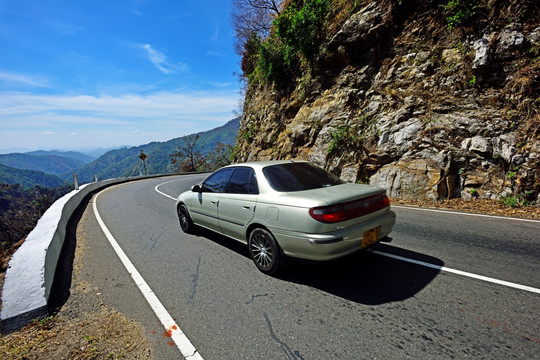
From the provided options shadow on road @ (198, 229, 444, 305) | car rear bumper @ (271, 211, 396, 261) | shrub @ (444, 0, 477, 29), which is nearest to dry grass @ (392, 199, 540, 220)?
shadow on road @ (198, 229, 444, 305)

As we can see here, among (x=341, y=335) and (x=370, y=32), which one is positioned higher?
(x=370, y=32)

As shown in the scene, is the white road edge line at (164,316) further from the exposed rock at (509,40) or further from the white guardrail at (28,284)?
the exposed rock at (509,40)

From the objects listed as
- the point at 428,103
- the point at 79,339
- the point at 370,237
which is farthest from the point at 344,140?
the point at 79,339

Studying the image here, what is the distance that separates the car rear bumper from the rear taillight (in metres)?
0.14

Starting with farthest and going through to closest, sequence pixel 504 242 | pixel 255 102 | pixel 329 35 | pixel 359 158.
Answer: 1. pixel 255 102
2. pixel 329 35
3. pixel 359 158
4. pixel 504 242

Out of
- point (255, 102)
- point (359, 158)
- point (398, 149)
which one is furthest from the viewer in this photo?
point (255, 102)

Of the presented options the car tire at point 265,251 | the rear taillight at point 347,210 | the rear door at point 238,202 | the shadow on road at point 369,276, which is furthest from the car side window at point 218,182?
the rear taillight at point 347,210

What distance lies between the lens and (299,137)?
13.3 meters

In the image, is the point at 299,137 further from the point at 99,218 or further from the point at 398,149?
the point at 99,218

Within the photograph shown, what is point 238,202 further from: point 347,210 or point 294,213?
point 347,210

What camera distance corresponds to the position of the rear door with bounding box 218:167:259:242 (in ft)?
12.6

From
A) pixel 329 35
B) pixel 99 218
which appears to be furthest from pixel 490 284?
pixel 329 35

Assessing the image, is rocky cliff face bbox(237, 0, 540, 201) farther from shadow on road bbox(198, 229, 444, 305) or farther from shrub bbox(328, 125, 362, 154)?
shadow on road bbox(198, 229, 444, 305)

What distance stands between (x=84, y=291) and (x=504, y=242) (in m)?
6.58
